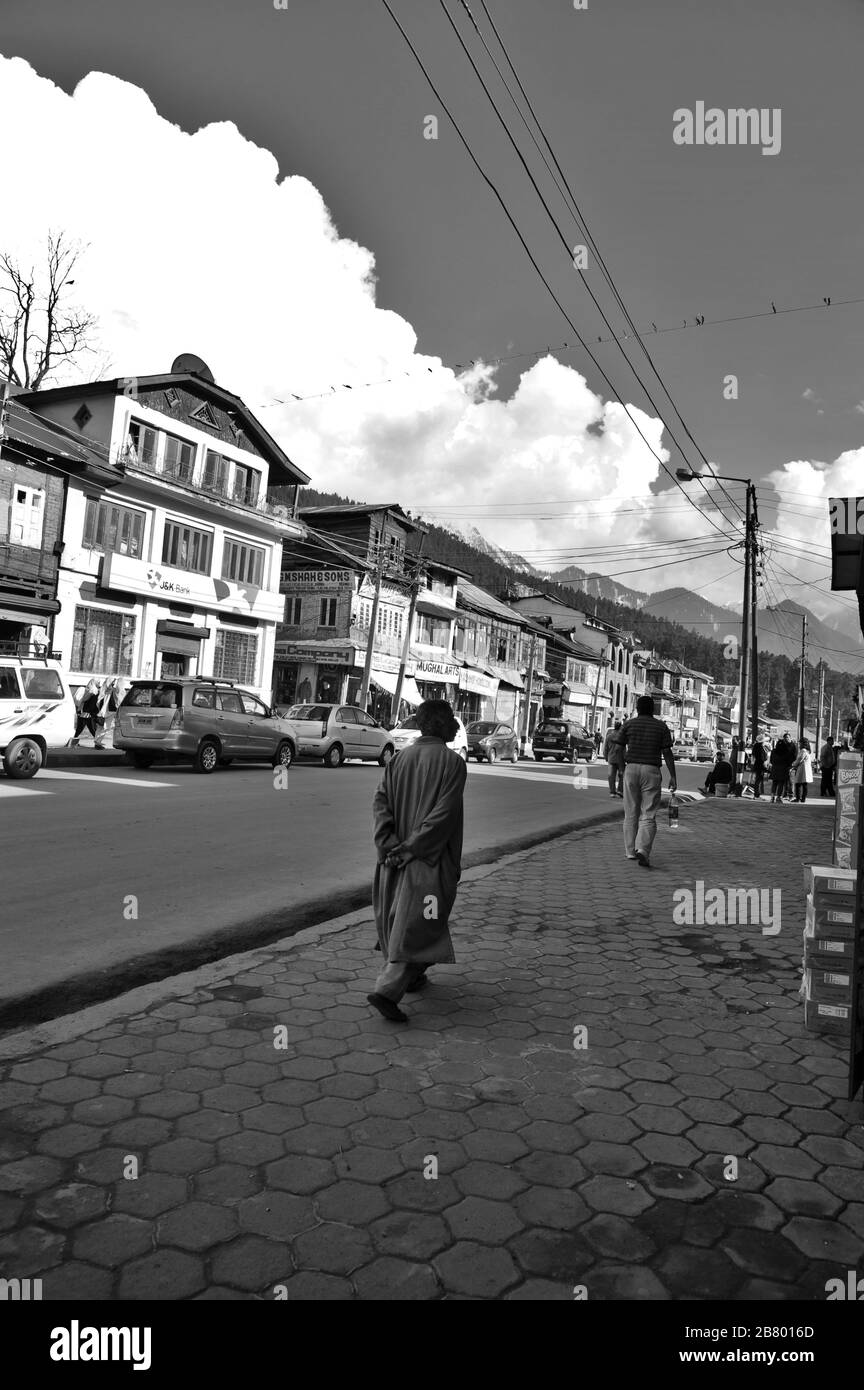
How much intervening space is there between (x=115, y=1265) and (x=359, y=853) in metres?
7.24

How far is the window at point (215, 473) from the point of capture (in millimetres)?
35219

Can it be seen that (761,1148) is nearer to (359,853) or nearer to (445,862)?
(445,862)

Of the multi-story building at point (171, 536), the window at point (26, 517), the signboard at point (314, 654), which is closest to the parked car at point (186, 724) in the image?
the window at point (26, 517)

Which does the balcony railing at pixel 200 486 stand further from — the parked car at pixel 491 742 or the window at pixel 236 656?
the parked car at pixel 491 742

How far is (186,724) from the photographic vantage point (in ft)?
61.5

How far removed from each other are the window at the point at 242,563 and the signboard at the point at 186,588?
412 mm

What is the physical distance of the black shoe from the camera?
4336mm

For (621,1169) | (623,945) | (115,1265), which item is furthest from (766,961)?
(115,1265)

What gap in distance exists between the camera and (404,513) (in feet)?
155

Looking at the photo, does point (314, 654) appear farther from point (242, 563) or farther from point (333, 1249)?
point (333, 1249)

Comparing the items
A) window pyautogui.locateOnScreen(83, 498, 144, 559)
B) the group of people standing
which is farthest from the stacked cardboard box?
window pyautogui.locateOnScreen(83, 498, 144, 559)

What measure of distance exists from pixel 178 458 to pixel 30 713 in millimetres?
20862

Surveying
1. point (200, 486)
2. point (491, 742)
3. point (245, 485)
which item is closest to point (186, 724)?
point (200, 486)
